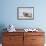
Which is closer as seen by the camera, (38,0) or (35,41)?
(35,41)

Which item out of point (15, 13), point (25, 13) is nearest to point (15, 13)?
point (15, 13)

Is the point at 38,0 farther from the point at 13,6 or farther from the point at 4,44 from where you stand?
the point at 4,44

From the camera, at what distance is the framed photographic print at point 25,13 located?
4227mm

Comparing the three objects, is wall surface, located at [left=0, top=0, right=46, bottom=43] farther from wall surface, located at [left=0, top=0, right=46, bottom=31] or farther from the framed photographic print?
the framed photographic print

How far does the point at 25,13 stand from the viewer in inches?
167

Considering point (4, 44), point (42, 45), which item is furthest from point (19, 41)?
point (42, 45)

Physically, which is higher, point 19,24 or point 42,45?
point 19,24

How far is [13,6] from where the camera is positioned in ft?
13.9

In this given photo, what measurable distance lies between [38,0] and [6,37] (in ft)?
5.28

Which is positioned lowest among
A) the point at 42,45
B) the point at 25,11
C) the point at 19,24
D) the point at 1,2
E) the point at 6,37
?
the point at 42,45

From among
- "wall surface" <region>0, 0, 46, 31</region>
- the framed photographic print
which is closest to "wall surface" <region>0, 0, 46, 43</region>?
"wall surface" <region>0, 0, 46, 31</region>

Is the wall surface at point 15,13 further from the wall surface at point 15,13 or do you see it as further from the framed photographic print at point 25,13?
Result: the framed photographic print at point 25,13

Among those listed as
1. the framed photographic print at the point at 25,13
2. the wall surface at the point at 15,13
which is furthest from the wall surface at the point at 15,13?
the framed photographic print at the point at 25,13

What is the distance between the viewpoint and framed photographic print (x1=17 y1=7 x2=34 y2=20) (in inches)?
166
